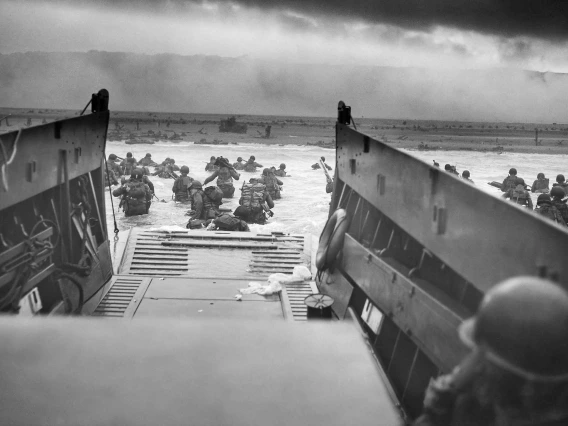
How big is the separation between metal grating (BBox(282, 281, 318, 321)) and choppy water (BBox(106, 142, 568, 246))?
2069 millimetres

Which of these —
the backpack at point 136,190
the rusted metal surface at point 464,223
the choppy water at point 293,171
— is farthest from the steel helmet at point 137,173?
the rusted metal surface at point 464,223

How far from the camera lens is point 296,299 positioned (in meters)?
5.49

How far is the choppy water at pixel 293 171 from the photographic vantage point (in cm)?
1175

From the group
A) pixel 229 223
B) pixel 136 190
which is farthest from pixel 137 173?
pixel 229 223

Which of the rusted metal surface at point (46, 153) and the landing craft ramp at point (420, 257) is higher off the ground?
the rusted metal surface at point (46, 153)

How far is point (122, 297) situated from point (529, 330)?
14.8 feet

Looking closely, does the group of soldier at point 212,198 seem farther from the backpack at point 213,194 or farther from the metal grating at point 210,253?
the metal grating at point 210,253

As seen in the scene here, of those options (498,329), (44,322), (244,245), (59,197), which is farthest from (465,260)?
(244,245)

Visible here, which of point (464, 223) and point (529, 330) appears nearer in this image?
point (529, 330)

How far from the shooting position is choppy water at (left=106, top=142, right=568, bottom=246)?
11750 millimetres

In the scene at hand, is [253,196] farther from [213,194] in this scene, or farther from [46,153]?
[46,153]

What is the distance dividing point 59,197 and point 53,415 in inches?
134

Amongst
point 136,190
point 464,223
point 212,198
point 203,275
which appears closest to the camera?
A: point 464,223

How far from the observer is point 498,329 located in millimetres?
1552
